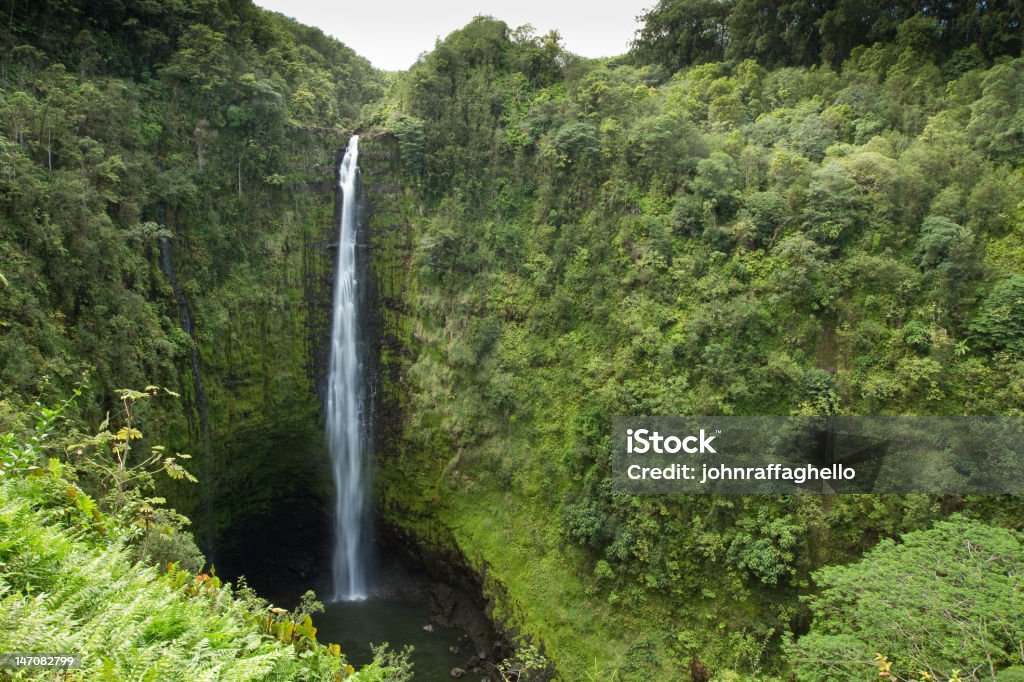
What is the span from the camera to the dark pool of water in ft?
48.4

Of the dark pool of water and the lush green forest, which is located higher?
the lush green forest

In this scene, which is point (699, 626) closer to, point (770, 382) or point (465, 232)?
point (770, 382)

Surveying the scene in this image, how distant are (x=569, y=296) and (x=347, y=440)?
27.1 feet

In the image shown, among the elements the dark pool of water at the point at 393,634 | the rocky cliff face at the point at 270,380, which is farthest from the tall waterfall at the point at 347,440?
the dark pool of water at the point at 393,634

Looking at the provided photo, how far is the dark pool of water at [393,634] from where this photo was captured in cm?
1475

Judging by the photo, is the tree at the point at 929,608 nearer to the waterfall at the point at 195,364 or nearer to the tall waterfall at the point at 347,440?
the tall waterfall at the point at 347,440

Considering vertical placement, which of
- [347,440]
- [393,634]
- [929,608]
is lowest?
[393,634]

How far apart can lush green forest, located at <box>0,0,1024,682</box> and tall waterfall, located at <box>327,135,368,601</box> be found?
0.67 meters

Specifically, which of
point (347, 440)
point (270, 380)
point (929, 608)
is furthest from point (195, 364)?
point (929, 608)

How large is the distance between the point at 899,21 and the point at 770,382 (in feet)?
40.5

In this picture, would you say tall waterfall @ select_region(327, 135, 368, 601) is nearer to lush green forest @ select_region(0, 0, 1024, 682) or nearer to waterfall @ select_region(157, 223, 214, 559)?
lush green forest @ select_region(0, 0, 1024, 682)

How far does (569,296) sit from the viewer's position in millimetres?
16344

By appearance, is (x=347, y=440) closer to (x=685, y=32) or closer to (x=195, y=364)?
→ (x=195, y=364)

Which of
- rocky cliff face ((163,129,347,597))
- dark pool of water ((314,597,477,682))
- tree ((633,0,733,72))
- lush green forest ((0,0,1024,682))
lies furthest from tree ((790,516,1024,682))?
tree ((633,0,733,72))
